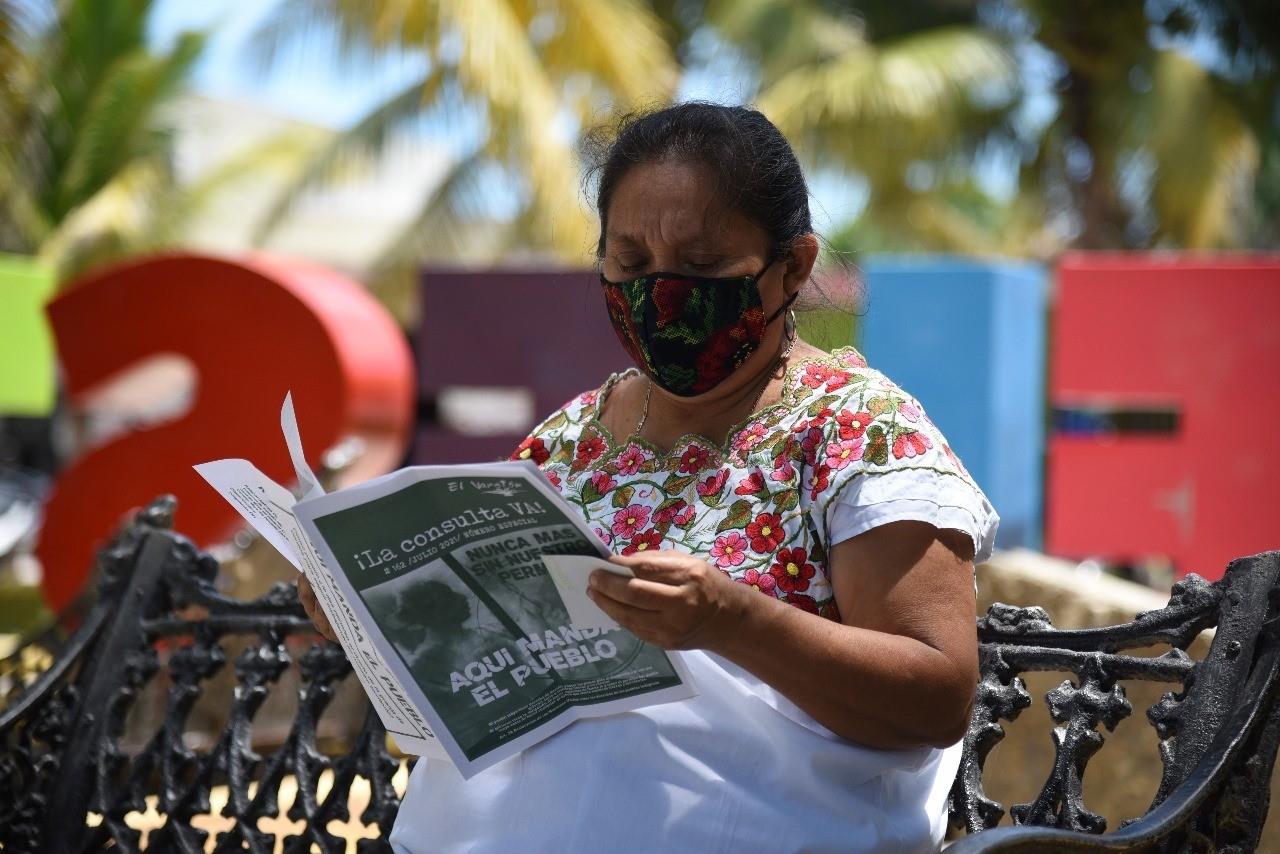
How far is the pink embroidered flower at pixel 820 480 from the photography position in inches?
76.5

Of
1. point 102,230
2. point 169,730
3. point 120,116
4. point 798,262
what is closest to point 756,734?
point 798,262

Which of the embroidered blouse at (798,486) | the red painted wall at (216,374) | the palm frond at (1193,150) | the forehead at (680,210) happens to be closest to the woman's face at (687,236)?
the forehead at (680,210)

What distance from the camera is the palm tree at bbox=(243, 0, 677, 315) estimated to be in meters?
12.9

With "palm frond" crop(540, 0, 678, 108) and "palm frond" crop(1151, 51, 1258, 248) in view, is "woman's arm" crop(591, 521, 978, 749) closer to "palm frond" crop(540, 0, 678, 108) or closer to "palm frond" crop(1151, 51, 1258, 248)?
"palm frond" crop(540, 0, 678, 108)

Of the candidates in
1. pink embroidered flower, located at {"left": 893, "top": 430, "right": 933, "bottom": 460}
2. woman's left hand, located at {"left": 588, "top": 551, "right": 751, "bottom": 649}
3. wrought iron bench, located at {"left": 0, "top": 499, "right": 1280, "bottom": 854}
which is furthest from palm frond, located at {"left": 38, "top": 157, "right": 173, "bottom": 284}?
woman's left hand, located at {"left": 588, "top": 551, "right": 751, "bottom": 649}

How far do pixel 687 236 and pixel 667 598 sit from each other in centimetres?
66

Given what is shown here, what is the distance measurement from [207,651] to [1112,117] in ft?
56.3

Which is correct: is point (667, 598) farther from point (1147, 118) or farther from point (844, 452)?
point (1147, 118)

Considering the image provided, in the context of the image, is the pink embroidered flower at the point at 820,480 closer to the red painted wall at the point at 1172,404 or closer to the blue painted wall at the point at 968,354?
the blue painted wall at the point at 968,354

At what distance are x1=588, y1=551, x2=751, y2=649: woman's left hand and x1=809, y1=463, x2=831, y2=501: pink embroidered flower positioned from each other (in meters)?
0.30

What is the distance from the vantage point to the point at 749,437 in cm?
209

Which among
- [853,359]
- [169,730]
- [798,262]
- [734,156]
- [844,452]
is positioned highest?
[734,156]

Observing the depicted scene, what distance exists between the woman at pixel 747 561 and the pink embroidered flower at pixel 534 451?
10 cm

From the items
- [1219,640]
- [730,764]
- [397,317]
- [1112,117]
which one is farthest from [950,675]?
[1112,117]
